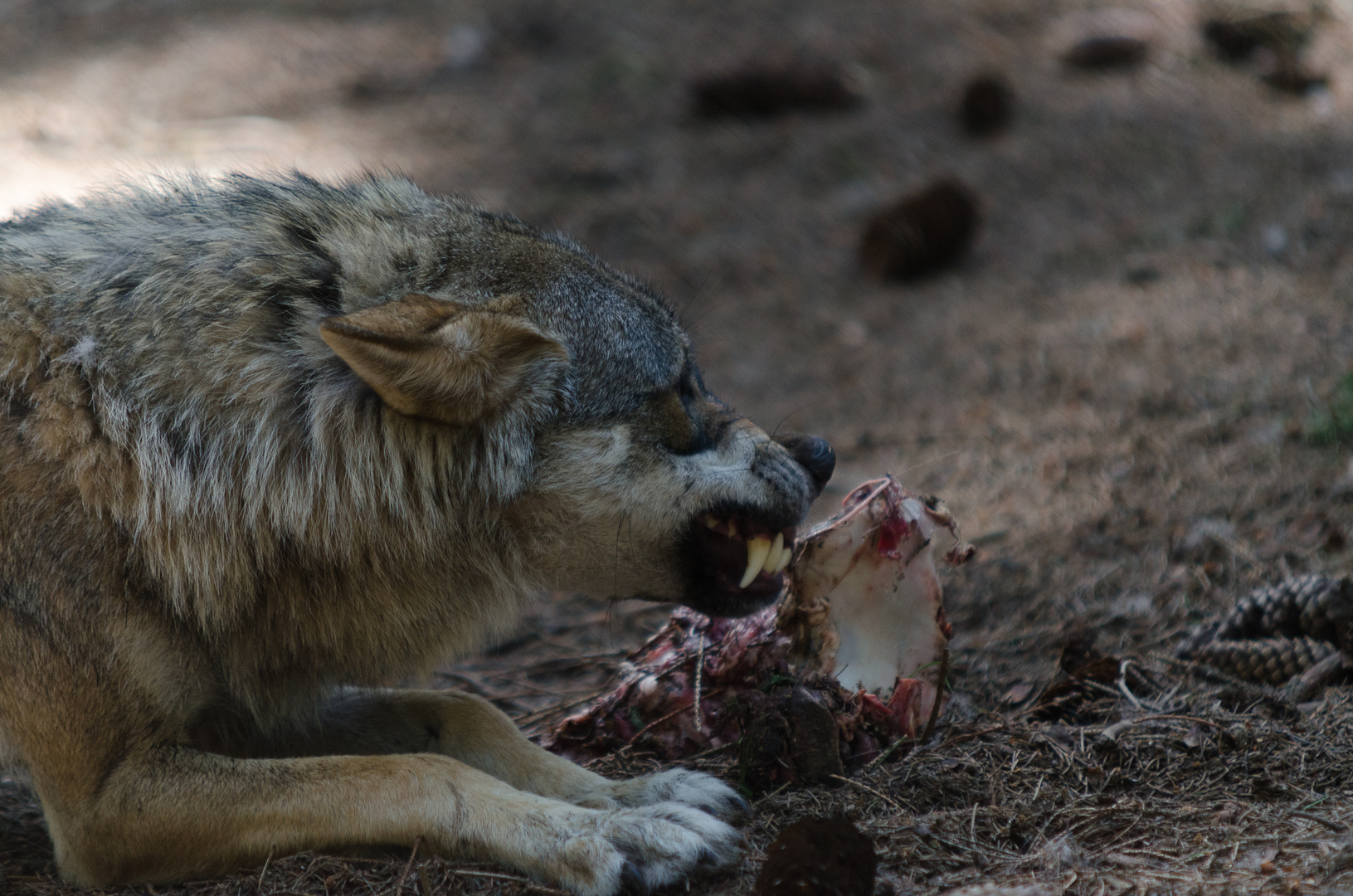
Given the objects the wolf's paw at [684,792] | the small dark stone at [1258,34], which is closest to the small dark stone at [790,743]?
the wolf's paw at [684,792]

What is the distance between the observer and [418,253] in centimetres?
306

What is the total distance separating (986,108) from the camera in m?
9.45

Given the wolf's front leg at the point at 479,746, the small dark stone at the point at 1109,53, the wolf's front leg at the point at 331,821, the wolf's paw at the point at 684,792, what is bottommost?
the wolf's front leg at the point at 479,746

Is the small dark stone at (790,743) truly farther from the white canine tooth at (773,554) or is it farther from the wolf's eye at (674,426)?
the wolf's eye at (674,426)

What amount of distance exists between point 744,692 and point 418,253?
1520 millimetres

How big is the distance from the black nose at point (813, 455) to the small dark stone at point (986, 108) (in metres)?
6.99

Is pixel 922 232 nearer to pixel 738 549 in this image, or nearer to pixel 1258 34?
pixel 1258 34

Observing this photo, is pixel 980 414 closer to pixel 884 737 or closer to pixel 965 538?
pixel 965 538

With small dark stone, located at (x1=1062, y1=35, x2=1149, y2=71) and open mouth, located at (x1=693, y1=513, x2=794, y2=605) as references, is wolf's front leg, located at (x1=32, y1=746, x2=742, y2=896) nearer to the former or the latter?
open mouth, located at (x1=693, y1=513, x2=794, y2=605)

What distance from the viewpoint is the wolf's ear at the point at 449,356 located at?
266 centimetres

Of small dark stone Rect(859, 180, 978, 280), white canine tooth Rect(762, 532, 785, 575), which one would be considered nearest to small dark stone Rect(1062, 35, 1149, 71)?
small dark stone Rect(859, 180, 978, 280)

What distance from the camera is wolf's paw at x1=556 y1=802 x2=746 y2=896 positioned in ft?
8.59

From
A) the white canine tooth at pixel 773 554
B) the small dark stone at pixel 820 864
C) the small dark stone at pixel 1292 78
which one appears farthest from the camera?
the small dark stone at pixel 1292 78

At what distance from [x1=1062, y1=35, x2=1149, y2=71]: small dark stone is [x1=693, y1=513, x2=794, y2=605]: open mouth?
28.2 ft
